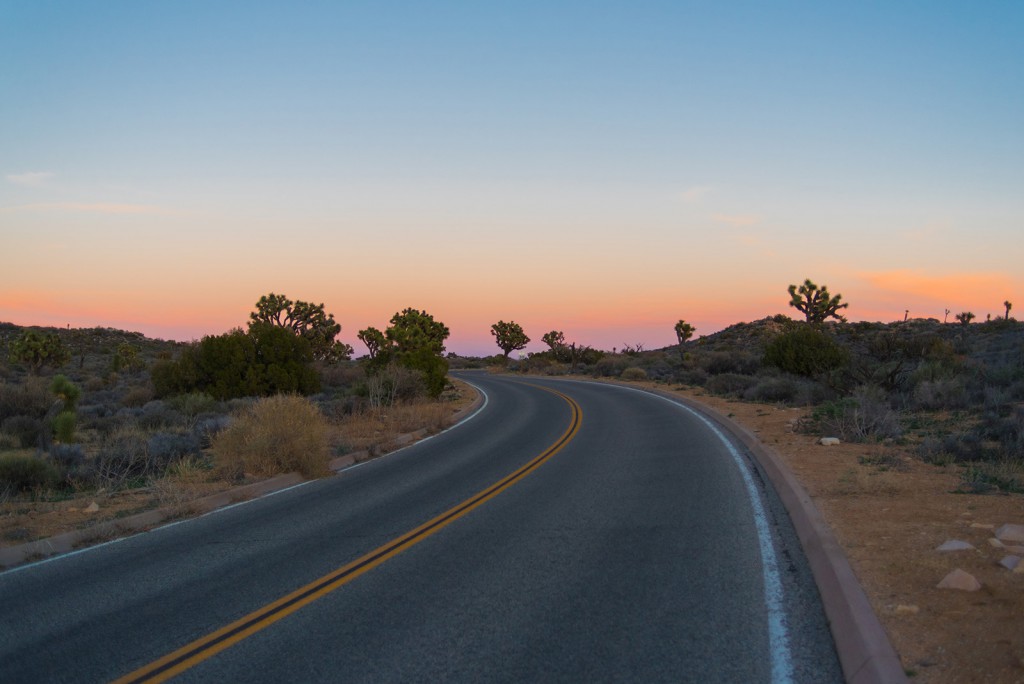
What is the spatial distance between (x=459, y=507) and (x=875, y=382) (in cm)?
1709

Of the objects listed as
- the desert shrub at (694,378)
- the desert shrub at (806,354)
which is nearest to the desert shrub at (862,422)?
the desert shrub at (806,354)

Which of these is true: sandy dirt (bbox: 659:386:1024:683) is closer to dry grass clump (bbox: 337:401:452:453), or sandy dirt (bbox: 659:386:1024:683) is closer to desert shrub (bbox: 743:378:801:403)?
dry grass clump (bbox: 337:401:452:453)

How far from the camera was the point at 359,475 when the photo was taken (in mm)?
13891

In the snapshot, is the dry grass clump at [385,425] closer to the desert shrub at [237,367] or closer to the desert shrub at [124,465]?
the desert shrub at [124,465]

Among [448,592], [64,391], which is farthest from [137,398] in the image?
[448,592]

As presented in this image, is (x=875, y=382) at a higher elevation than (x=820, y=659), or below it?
higher

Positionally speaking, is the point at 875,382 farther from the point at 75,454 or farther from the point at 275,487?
the point at 75,454

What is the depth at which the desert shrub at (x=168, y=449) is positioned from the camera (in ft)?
48.9

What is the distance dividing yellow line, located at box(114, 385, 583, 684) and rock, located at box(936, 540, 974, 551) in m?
5.36

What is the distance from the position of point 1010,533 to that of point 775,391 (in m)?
20.3

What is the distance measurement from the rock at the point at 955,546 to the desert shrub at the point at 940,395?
12.8 meters

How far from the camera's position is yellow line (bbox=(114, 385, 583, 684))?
5.13 metres

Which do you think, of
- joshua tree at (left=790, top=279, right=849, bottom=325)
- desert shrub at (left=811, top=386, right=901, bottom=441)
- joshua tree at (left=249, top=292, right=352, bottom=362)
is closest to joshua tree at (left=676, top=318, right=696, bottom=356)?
joshua tree at (left=790, top=279, right=849, bottom=325)

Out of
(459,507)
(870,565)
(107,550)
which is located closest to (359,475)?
(459,507)
